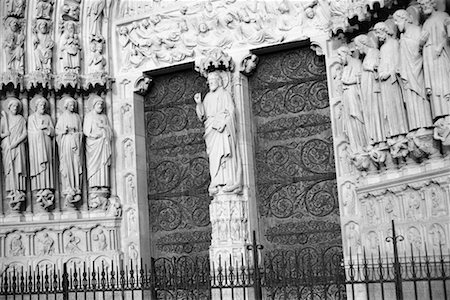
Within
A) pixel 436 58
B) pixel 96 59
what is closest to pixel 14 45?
pixel 96 59

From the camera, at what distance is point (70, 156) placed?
36.0 feet

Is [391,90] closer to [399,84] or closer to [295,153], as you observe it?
[399,84]

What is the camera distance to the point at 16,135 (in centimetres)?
1098

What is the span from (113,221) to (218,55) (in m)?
3.00

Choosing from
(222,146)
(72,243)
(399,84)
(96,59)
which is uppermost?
(96,59)

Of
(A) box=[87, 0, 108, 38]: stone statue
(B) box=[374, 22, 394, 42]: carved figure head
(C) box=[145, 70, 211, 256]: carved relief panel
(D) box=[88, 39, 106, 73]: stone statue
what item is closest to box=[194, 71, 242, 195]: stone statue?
(C) box=[145, 70, 211, 256]: carved relief panel

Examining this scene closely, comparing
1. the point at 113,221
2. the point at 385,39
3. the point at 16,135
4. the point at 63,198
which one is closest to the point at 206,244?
the point at 113,221

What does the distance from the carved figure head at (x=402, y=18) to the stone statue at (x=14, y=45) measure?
5832mm

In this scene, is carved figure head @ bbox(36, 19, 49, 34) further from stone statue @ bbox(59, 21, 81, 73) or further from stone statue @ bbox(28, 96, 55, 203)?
stone statue @ bbox(28, 96, 55, 203)

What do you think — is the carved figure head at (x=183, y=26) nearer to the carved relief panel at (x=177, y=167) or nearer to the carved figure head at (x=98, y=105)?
the carved relief panel at (x=177, y=167)

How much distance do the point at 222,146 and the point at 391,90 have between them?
269 cm

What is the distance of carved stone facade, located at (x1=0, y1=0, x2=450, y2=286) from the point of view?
1028 cm

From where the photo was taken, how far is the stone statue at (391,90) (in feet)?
28.6

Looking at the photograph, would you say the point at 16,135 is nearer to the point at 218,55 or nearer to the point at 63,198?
the point at 63,198
